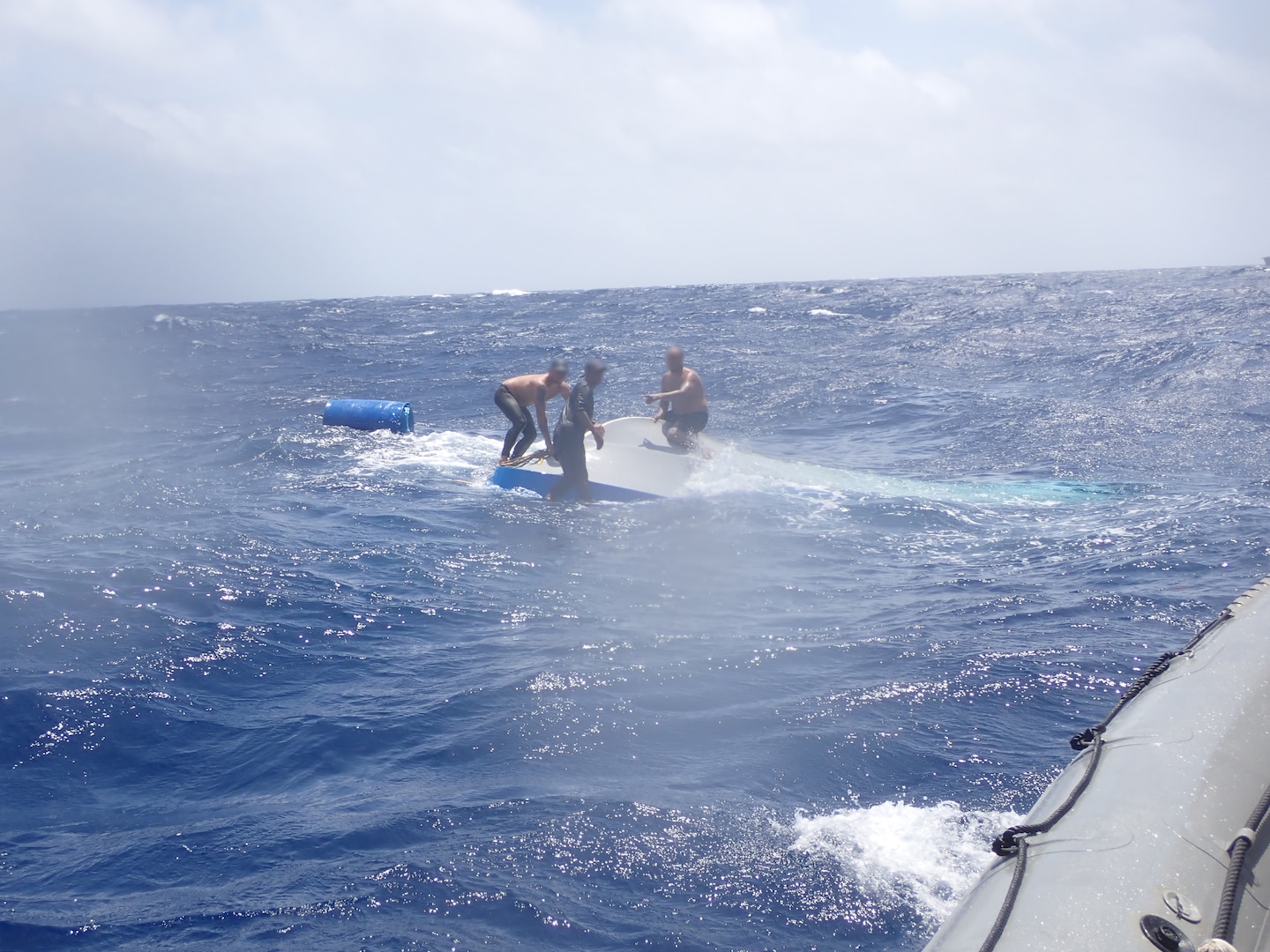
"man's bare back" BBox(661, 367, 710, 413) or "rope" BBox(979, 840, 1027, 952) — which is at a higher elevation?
"man's bare back" BBox(661, 367, 710, 413)

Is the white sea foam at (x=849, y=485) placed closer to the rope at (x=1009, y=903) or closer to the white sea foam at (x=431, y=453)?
the white sea foam at (x=431, y=453)

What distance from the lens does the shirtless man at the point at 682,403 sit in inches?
421

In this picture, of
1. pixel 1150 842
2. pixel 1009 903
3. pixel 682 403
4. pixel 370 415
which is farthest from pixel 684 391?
pixel 1009 903

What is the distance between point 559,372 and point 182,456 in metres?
5.85

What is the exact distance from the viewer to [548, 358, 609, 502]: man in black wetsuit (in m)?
9.49

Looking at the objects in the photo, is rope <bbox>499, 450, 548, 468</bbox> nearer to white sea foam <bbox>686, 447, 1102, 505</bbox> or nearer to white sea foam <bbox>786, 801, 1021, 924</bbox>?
white sea foam <bbox>686, 447, 1102, 505</bbox>

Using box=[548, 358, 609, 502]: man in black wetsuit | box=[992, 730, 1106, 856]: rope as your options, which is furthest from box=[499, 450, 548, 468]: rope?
box=[992, 730, 1106, 856]: rope

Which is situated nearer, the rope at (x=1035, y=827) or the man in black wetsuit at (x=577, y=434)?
the rope at (x=1035, y=827)

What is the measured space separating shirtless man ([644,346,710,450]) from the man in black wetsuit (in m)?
1.32

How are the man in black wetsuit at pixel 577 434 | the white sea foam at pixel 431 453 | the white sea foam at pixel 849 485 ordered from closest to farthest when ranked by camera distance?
1. the man in black wetsuit at pixel 577 434
2. the white sea foam at pixel 849 485
3. the white sea foam at pixel 431 453

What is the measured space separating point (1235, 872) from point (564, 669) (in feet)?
11.9

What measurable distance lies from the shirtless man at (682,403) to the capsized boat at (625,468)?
5.6 inches

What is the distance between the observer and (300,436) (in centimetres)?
1364

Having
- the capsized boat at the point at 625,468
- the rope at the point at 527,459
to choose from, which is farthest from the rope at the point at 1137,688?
the rope at the point at 527,459
